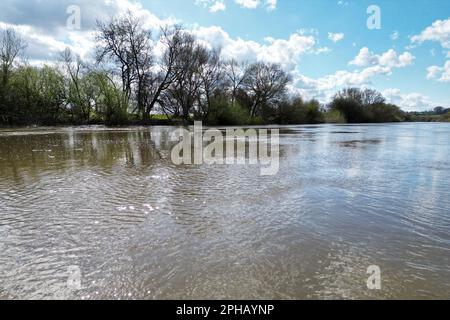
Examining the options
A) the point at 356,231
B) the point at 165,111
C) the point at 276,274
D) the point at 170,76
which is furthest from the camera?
the point at 165,111

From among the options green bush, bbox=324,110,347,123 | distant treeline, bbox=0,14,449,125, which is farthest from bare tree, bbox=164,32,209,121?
green bush, bbox=324,110,347,123

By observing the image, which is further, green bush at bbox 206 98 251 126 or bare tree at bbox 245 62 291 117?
bare tree at bbox 245 62 291 117

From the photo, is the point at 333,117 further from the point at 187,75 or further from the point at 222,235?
the point at 222,235

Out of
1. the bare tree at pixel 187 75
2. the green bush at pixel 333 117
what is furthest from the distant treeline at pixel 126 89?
the green bush at pixel 333 117

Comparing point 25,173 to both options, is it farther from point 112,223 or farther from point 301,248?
point 301,248

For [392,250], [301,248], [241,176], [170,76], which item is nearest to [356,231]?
[392,250]

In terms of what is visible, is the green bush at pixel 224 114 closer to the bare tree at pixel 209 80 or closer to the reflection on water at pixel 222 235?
the bare tree at pixel 209 80

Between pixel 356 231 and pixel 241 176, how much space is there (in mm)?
3564

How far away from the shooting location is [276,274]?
2781 millimetres

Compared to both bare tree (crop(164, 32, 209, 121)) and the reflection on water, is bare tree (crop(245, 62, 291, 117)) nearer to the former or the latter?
bare tree (crop(164, 32, 209, 121))

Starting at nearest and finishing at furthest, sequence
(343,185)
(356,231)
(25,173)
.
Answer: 1. (356,231)
2. (343,185)
3. (25,173)

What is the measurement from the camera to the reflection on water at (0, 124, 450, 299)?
2604 millimetres

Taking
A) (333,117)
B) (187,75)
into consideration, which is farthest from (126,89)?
(333,117)

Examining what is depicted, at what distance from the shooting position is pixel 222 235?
3.66m
